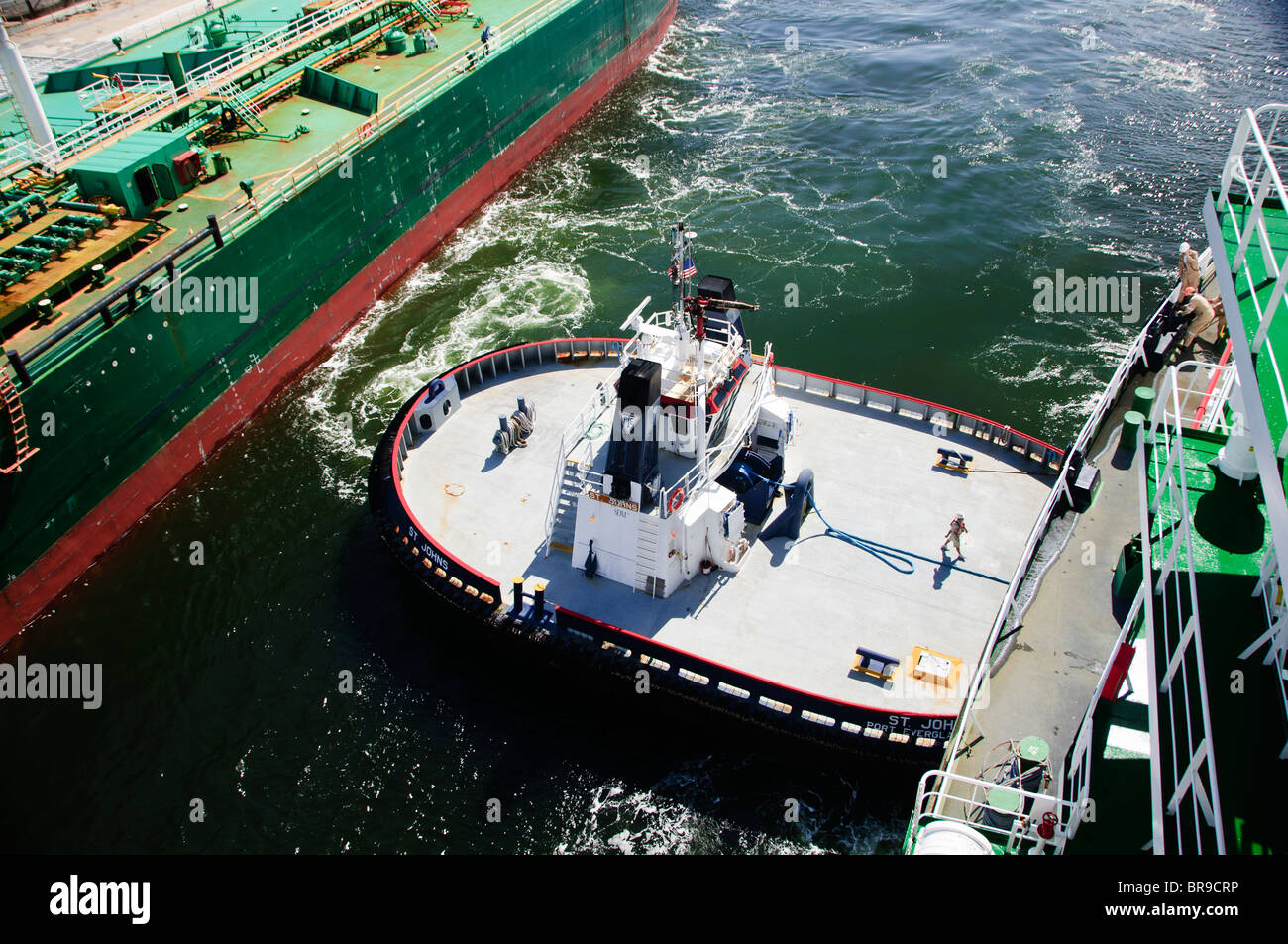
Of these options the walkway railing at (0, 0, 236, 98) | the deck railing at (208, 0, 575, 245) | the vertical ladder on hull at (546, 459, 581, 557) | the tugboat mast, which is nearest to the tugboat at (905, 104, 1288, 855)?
the tugboat mast

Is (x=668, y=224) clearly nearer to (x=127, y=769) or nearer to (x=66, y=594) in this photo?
(x=66, y=594)

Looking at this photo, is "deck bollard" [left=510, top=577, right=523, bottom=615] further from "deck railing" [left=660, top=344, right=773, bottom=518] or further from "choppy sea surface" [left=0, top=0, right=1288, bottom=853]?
"deck railing" [left=660, top=344, right=773, bottom=518]

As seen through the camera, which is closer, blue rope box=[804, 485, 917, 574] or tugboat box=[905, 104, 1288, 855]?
tugboat box=[905, 104, 1288, 855]

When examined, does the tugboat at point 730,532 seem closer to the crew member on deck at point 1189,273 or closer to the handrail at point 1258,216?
the crew member on deck at point 1189,273

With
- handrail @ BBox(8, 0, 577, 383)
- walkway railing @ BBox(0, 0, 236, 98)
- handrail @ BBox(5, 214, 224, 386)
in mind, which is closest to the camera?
handrail @ BBox(5, 214, 224, 386)

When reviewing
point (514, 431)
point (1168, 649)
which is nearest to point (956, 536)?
point (1168, 649)

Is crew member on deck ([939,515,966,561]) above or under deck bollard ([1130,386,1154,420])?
under
